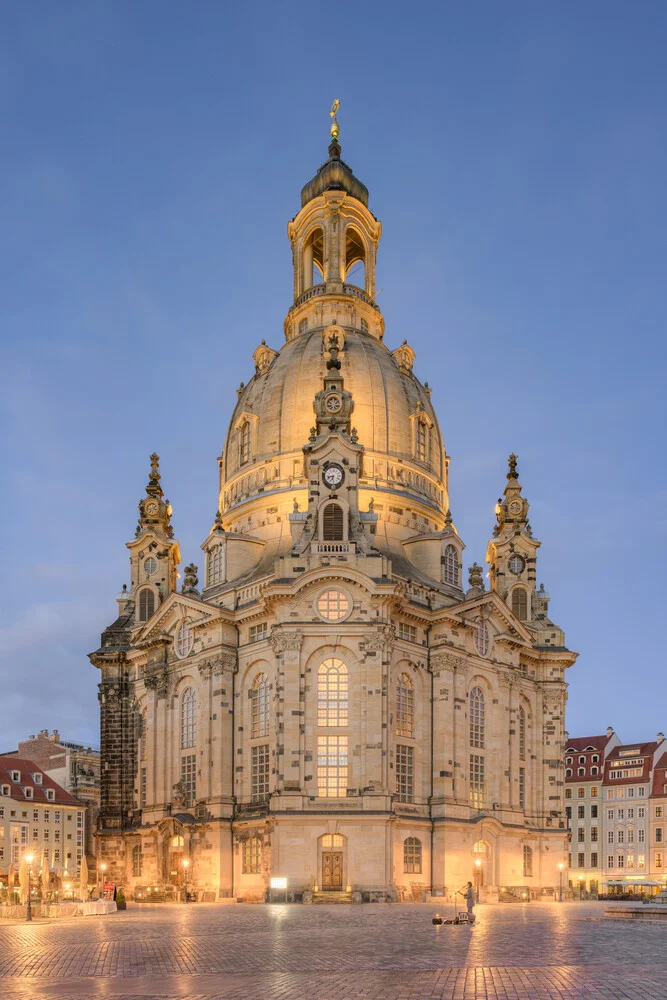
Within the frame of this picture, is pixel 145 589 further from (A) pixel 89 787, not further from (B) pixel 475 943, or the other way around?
(B) pixel 475 943

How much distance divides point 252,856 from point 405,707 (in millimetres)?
14364

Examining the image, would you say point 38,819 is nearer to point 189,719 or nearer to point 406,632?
point 189,719

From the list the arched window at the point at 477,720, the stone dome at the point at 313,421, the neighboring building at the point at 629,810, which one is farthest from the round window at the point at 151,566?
the neighboring building at the point at 629,810

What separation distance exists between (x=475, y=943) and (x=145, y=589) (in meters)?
68.5

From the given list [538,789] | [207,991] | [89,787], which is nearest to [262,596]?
[538,789]

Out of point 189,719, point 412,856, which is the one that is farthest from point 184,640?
point 412,856

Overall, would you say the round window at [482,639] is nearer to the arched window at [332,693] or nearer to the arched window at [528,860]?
the arched window at [332,693]

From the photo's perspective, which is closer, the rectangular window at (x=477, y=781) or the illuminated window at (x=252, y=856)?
the illuminated window at (x=252, y=856)

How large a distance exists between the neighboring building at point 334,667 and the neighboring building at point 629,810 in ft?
118

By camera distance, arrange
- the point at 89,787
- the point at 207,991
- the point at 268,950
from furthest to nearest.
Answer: the point at 89,787 < the point at 268,950 < the point at 207,991

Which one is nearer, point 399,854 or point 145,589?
point 399,854

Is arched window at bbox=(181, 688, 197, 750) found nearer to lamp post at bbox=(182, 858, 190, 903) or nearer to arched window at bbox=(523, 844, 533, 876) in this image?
lamp post at bbox=(182, 858, 190, 903)

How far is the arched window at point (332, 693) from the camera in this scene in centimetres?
7519

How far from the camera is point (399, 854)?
74625 mm
